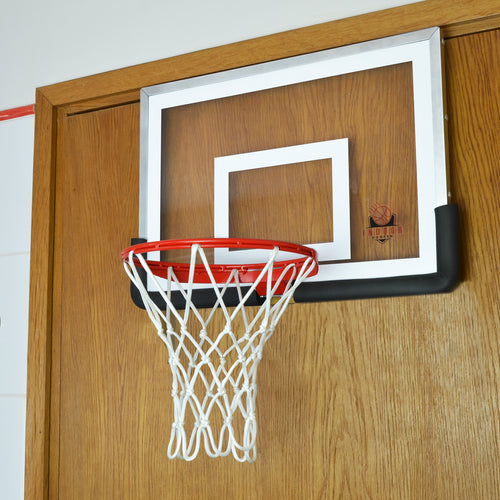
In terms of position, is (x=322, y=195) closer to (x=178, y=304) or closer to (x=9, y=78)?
(x=178, y=304)

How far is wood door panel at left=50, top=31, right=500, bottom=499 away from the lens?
1450 millimetres

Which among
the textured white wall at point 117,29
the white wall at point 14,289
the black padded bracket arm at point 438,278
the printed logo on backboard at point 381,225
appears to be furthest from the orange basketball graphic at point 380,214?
the white wall at point 14,289

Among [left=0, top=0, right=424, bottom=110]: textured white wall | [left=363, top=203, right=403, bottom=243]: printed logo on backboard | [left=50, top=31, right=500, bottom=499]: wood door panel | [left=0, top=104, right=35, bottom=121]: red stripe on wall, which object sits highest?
[left=0, top=0, right=424, bottom=110]: textured white wall

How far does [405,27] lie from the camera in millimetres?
1590

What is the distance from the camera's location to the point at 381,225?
153cm

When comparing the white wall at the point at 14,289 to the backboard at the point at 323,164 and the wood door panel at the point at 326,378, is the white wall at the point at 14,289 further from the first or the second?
the backboard at the point at 323,164

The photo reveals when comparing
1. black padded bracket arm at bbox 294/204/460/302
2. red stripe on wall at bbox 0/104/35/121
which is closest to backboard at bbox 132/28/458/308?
black padded bracket arm at bbox 294/204/460/302

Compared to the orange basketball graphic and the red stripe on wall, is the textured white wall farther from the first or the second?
the orange basketball graphic

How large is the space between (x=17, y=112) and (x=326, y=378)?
1227 mm

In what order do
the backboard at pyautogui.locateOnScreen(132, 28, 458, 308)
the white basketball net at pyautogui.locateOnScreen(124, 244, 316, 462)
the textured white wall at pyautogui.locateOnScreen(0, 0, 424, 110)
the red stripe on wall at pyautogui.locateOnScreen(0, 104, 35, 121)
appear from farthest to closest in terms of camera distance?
1. the red stripe on wall at pyautogui.locateOnScreen(0, 104, 35, 121)
2. the textured white wall at pyautogui.locateOnScreen(0, 0, 424, 110)
3. the backboard at pyautogui.locateOnScreen(132, 28, 458, 308)
4. the white basketball net at pyautogui.locateOnScreen(124, 244, 316, 462)

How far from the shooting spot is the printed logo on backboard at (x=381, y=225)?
152 cm

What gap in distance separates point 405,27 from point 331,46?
180mm

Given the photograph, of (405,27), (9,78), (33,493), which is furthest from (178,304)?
(9,78)

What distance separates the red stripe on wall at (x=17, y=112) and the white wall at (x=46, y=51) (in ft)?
0.06
